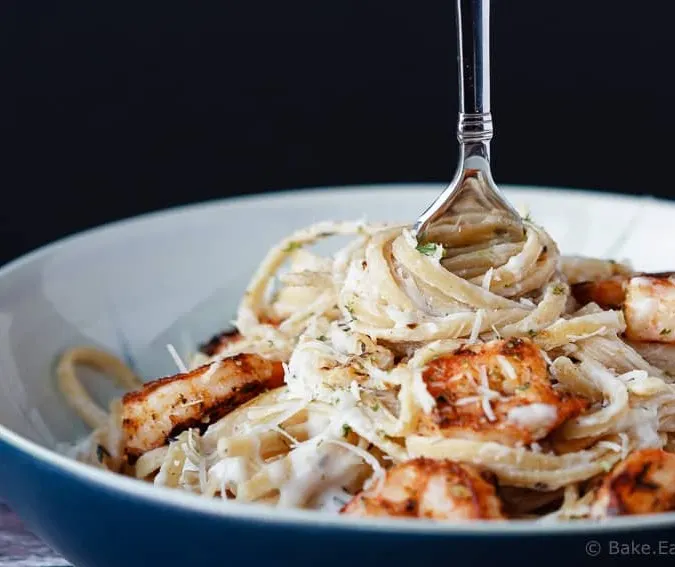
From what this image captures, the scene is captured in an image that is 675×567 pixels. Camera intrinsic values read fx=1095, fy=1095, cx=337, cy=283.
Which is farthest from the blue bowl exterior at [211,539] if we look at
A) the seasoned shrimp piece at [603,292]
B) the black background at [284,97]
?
the black background at [284,97]

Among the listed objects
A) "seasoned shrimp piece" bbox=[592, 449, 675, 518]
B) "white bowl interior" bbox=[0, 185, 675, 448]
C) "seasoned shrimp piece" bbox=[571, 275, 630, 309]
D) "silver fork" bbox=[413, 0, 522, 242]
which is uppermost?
"silver fork" bbox=[413, 0, 522, 242]

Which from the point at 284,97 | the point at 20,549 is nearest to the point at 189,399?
the point at 20,549

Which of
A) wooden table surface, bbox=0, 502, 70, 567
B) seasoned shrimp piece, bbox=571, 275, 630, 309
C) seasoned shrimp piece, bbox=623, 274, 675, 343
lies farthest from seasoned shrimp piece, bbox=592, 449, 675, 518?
wooden table surface, bbox=0, 502, 70, 567

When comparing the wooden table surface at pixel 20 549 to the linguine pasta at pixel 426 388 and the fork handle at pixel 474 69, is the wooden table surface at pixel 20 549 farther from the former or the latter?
the fork handle at pixel 474 69

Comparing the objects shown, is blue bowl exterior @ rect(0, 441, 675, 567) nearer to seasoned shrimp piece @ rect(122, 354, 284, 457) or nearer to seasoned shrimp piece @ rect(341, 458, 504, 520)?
seasoned shrimp piece @ rect(341, 458, 504, 520)

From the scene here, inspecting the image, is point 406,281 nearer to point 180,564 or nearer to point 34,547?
point 180,564

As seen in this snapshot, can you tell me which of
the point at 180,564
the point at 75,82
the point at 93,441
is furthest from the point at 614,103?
the point at 180,564
